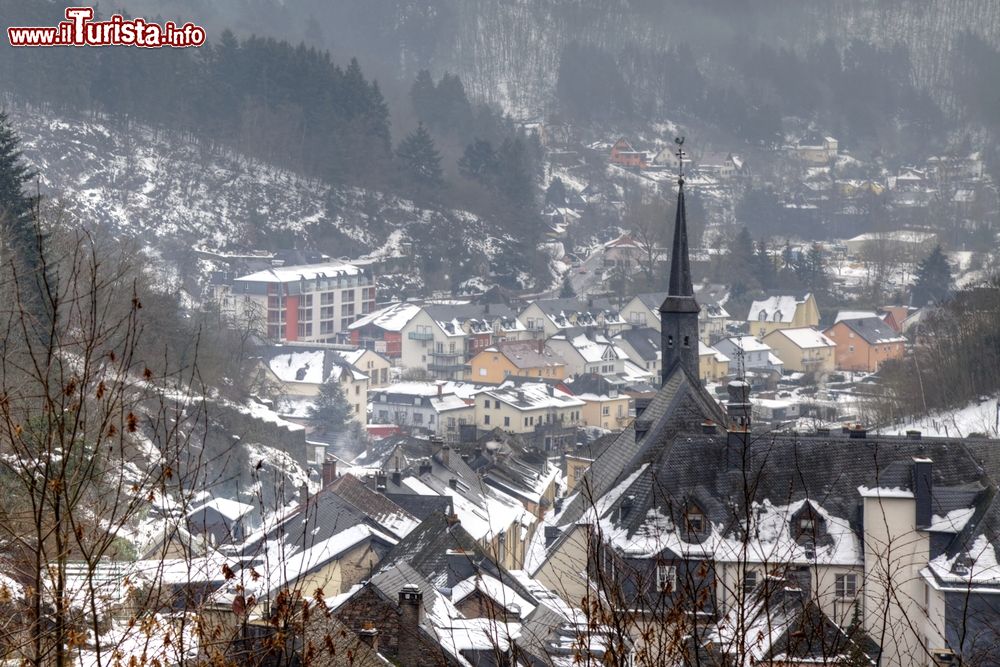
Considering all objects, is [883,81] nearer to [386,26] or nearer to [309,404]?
[386,26]

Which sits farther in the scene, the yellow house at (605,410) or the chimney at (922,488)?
the yellow house at (605,410)

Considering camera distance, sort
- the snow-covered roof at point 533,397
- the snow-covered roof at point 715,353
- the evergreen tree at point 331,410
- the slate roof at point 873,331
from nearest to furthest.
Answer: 1. the evergreen tree at point 331,410
2. the snow-covered roof at point 533,397
3. the snow-covered roof at point 715,353
4. the slate roof at point 873,331

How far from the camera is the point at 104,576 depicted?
Result: 11.3 m

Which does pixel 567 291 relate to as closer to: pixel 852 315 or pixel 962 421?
pixel 852 315

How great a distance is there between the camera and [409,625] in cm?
1404

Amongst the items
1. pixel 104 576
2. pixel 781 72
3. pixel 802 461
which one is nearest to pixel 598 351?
pixel 802 461

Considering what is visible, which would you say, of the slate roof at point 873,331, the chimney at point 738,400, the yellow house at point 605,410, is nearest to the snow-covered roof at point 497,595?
the chimney at point 738,400

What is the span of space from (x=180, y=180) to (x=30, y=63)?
743 centimetres

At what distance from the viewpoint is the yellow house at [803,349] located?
64812 millimetres

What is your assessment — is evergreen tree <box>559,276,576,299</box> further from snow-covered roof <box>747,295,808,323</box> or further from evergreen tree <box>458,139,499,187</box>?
evergreen tree <box>458,139,499,187</box>

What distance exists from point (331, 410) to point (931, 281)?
3388 centimetres

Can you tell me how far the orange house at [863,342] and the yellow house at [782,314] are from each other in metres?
2.46

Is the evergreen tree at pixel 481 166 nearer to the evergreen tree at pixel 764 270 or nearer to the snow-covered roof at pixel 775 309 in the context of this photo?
the evergreen tree at pixel 764 270

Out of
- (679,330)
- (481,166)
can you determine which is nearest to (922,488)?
(679,330)
